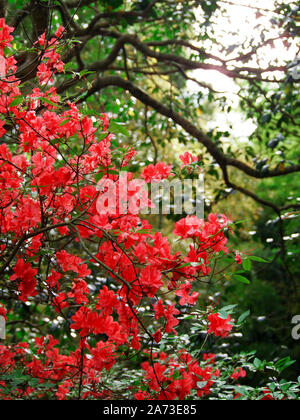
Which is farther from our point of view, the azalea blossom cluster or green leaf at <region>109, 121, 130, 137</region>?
the azalea blossom cluster

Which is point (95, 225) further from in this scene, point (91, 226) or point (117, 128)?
point (117, 128)

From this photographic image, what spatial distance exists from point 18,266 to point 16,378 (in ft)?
1.45

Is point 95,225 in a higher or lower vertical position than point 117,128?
lower

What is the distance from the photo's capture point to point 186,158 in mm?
1861

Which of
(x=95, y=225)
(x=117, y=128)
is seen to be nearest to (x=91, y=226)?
(x=95, y=225)

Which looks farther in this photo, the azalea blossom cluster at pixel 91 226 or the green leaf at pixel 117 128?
the azalea blossom cluster at pixel 91 226

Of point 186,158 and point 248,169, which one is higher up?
point 248,169

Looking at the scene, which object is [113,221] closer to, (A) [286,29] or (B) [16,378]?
(B) [16,378]

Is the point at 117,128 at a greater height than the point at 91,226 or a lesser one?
greater

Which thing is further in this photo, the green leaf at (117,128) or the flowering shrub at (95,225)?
the flowering shrub at (95,225)

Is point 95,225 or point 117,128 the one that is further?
point 95,225

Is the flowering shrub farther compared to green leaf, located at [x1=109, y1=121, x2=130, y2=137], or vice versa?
the flowering shrub
